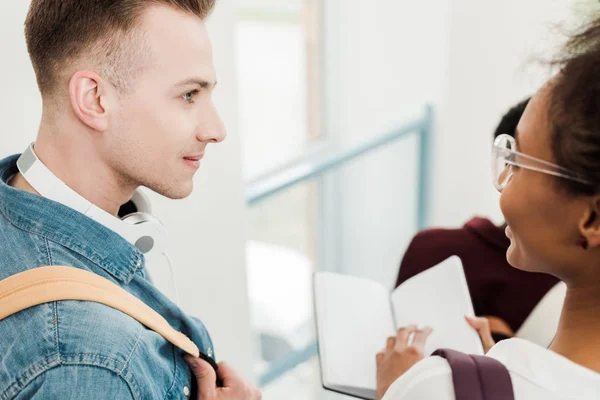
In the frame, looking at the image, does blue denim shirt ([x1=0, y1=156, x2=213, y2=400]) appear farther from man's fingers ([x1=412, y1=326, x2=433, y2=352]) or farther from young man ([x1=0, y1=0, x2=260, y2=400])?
man's fingers ([x1=412, y1=326, x2=433, y2=352])

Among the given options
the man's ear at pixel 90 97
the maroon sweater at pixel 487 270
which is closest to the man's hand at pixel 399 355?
the maroon sweater at pixel 487 270

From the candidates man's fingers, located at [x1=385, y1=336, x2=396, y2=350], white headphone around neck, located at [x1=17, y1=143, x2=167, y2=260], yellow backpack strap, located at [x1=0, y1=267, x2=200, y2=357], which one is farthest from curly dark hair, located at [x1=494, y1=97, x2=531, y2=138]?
yellow backpack strap, located at [x1=0, y1=267, x2=200, y2=357]

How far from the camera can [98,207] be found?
0.89 metres

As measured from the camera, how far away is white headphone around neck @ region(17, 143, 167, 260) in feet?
2.82

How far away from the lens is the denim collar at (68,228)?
0.80 m

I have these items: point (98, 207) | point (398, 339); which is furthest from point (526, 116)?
point (98, 207)

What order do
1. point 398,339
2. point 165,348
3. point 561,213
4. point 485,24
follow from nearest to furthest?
point 561,213, point 165,348, point 398,339, point 485,24

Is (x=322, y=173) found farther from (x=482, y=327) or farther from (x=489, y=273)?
(x=482, y=327)

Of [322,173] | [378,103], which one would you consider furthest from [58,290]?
[378,103]

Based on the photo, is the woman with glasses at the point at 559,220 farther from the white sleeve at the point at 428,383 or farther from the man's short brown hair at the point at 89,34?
the man's short brown hair at the point at 89,34

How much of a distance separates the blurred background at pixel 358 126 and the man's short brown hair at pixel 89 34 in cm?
120

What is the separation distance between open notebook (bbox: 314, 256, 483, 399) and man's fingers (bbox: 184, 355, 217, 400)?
7.8 inches

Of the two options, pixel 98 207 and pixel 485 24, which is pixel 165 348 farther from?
pixel 485 24

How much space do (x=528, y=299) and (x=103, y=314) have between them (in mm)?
1050
